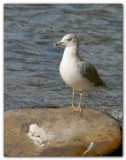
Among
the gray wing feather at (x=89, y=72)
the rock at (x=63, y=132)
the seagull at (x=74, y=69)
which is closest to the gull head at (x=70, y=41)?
the seagull at (x=74, y=69)

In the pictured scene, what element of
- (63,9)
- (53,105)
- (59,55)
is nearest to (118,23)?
(63,9)

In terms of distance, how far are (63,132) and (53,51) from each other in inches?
111

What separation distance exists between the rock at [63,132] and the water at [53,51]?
738 millimetres

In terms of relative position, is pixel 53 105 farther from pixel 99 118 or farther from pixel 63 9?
pixel 63 9

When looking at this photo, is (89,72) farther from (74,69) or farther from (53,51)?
(53,51)

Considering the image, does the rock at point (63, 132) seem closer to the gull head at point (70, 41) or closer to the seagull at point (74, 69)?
the seagull at point (74, 69)

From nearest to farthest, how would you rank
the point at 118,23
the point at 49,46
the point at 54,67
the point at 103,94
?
the point at 103,94, the point at 54,67, the point at 49,46, the point at 118,23

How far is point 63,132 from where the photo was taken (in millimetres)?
6184

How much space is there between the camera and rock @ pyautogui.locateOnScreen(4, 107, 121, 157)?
6.04m

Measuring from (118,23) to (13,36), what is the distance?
72.4 inches

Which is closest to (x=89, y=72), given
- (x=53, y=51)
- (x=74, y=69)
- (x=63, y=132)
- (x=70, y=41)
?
(x=74, y=69)

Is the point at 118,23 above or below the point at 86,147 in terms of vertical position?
above

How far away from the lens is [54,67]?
27.7 feet

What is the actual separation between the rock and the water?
2.42ft
